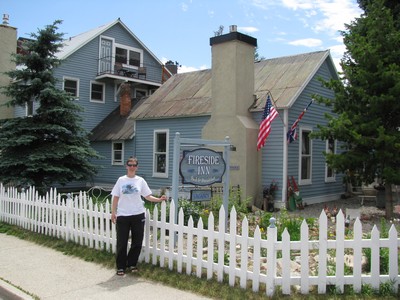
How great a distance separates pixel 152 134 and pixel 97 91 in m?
7.46

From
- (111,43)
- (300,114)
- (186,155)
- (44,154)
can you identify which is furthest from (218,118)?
(111,43)

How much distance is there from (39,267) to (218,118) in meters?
8.06

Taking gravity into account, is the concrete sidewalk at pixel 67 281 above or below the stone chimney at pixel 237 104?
below

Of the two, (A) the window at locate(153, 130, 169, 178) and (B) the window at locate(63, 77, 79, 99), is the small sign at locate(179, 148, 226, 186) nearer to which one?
→ (A) the window at locate(153, 130, 169, 178)

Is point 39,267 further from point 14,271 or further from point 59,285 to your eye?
point 59,285

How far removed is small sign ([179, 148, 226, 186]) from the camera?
276 inches

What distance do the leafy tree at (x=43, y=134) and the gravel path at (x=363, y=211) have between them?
721cm

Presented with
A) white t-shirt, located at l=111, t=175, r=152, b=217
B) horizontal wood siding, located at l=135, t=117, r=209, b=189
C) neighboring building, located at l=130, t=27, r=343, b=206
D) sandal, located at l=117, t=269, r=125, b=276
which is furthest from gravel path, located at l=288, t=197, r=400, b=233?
sandal, located at l=117, t=269, r=125, b=276

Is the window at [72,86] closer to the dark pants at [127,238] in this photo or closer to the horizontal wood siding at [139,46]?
the horizontal wood siding at [139,46]

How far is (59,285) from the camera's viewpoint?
18.2 feet

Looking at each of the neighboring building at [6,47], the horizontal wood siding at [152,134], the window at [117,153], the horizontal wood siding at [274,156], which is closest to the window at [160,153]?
the horizontal wood siding at [152,134]

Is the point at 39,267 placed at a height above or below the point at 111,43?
below

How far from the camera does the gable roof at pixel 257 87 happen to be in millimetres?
13788

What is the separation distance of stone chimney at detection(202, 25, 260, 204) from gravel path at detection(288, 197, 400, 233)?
1.86m
